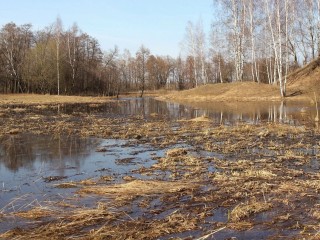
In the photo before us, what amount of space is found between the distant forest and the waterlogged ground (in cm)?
2625

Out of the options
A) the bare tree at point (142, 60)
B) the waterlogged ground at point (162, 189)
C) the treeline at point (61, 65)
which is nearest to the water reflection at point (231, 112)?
the waterlogged ground at point (162, 189)

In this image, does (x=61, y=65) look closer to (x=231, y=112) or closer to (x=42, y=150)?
(x=231, y=112)

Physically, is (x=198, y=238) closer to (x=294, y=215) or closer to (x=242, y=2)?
(x=294, y=215)

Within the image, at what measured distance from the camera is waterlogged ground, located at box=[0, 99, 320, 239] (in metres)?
5.31

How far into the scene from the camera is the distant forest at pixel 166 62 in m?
44.8

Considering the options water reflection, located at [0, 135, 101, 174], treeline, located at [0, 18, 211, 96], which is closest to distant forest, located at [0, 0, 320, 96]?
treeline, located at [0, 18, 211, 96]

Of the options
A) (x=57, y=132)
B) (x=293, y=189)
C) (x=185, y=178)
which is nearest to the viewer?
(x=293, y=189)

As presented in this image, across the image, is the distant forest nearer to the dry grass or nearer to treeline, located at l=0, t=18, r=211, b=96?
treeline, located at l=0, t=18, r=211, b=96

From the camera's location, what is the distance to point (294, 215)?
5742mm

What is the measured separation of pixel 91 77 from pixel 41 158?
223ft

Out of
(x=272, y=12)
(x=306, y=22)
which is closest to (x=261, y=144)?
(x=272, y=12)

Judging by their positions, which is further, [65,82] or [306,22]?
[65,82]

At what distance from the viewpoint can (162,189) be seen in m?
7.18

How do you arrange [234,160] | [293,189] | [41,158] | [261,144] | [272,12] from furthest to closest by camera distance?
1. [272,12]
2. [261,144]
3. [41,158]
4. [234,160]
5. [293,189]
